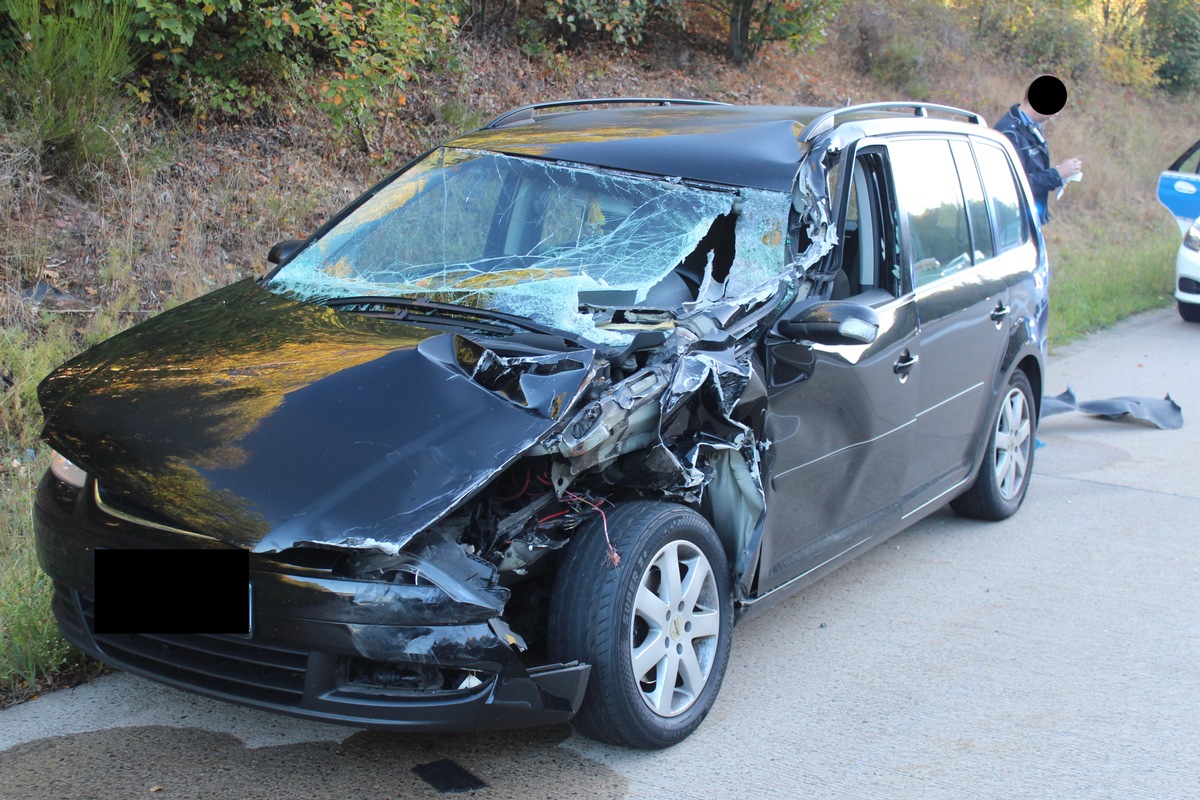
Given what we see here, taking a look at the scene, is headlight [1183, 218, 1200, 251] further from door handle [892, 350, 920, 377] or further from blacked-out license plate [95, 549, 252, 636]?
blacked-out license plate [95, 549, 252, 636]

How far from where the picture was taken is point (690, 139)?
4.42 m

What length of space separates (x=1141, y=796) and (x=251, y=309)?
10.5 ft

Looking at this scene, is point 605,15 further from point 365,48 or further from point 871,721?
point 871,721

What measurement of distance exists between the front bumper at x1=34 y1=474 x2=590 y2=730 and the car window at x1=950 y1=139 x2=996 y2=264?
124 inches

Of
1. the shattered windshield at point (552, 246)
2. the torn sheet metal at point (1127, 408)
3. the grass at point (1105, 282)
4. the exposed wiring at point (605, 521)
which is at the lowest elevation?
the torn sheet metal at point (1127, 408)

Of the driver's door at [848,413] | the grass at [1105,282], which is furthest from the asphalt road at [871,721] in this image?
the grass at [1105,282]

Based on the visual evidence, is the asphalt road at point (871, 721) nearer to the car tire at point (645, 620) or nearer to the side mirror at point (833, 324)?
the car tire at point (645, 620)

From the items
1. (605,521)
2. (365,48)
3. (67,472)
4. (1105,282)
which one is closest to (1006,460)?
(605,521)

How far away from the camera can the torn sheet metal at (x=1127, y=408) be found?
7605 mm

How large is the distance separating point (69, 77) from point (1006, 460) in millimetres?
5887

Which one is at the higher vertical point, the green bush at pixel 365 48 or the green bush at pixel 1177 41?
the green bush at pixel 1177 41

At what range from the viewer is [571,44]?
12.0 metres

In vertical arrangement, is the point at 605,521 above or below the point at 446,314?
below

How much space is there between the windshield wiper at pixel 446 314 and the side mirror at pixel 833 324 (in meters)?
0.77
